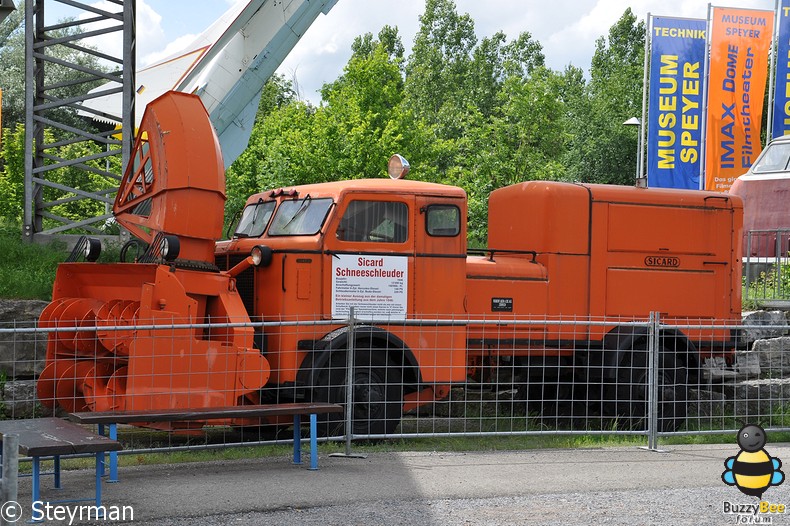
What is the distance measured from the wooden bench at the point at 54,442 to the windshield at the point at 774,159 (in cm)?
1486

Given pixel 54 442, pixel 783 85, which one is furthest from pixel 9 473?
pixel 783 85

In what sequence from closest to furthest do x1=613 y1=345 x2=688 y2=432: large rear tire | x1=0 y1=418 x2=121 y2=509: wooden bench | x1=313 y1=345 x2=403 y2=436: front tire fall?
x1=0 y1=418 x2=121 y2=509: wooden bench, x1=313 y1=345 x2=403 y2=436: front tire, x1=613 y1=345 x2=688 y2=432: large rear tire

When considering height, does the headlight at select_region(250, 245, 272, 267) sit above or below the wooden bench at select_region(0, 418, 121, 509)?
above

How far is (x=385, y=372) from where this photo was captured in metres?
10.9

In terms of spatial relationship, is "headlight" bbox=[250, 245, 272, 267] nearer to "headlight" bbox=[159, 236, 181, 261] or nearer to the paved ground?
"headlight" bbox=[159, 236, 181, 261]

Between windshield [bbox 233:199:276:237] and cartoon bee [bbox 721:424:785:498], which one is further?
windshield [bbox 233:199:276:237]

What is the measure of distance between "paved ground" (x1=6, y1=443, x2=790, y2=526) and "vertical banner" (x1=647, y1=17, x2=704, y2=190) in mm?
17989

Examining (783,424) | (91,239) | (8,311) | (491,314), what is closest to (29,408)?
(8,311)

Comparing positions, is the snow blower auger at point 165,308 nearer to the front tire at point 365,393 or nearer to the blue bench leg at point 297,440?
the front tire at point 365,393

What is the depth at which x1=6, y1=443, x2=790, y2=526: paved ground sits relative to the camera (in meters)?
7.05

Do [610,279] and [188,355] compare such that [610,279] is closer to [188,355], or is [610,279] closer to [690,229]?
[690,229]

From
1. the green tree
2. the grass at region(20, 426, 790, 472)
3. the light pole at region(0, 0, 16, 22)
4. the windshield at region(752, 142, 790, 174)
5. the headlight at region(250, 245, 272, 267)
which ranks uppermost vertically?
the green tree

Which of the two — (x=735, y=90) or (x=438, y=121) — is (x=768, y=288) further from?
(x=438, y=121)

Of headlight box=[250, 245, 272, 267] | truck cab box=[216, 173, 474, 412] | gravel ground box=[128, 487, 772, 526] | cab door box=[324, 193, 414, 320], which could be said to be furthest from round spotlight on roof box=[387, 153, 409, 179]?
gravel ground box=[128, 487, 772, 526]
